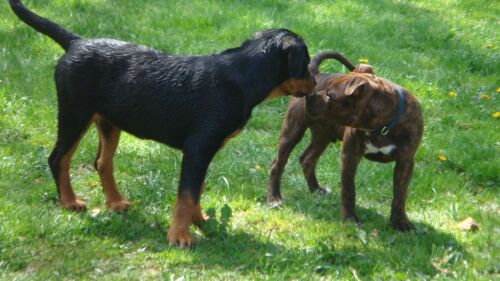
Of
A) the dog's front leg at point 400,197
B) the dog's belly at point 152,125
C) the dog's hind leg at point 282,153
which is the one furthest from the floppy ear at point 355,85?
the dog's belly at point 152,125

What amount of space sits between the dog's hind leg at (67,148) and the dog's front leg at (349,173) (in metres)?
2.05

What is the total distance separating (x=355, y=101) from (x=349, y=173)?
0.59 metres

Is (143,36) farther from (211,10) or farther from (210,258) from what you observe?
(210,258)

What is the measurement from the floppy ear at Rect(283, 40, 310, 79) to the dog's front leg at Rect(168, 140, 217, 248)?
2.62 ft

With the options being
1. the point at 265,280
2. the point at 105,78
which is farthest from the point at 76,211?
the point at 265,280

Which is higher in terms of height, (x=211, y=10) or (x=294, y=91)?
(x=294, y=91)

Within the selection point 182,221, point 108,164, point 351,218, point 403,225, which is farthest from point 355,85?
point 108,164

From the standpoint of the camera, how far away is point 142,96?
5328 mm

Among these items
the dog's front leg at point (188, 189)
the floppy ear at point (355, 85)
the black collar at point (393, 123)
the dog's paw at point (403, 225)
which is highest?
the floppy ear at point (355, 85)

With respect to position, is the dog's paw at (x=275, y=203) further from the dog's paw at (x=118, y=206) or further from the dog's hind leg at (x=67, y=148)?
the dog's hind leg at (x=67, y=148)

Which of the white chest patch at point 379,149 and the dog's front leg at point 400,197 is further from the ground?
the white chest patch at point 379,149

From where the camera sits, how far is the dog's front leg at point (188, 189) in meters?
5.10

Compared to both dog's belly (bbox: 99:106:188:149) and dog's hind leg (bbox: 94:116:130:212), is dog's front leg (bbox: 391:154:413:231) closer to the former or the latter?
dog's belly (bbox: 99:106:188:149)

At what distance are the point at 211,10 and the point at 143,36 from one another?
1.35m
